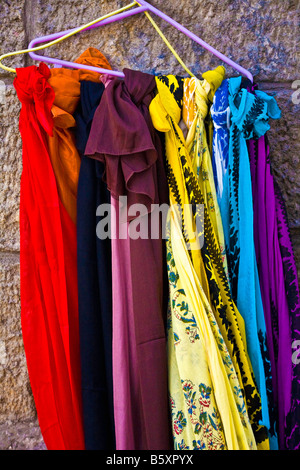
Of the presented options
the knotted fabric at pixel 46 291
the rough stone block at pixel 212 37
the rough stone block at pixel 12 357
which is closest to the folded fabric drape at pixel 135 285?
the knotted fabric at pixel 46 291

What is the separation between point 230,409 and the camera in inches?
33.3

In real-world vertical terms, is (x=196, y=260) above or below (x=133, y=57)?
below

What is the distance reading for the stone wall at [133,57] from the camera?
3.49 ft

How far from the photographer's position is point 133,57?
1071 mm

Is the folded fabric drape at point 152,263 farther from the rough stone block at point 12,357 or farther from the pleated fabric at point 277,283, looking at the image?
the rough stone block at point 12,357

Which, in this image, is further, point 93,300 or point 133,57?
point 133,57

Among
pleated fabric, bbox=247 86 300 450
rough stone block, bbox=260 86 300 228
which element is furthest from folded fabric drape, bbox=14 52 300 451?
rough stone block, bbox=260 86 300 228

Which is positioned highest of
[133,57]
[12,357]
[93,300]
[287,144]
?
[133,57]

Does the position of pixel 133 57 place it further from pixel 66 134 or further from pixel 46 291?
pixel 46 291

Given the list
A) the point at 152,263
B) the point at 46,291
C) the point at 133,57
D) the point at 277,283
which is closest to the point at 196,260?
the point at 152,263

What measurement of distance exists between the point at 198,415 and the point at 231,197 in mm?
480

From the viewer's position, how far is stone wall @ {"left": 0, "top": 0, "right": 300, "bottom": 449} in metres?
1.06

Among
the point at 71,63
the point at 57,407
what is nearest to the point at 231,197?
the point at 71,63
